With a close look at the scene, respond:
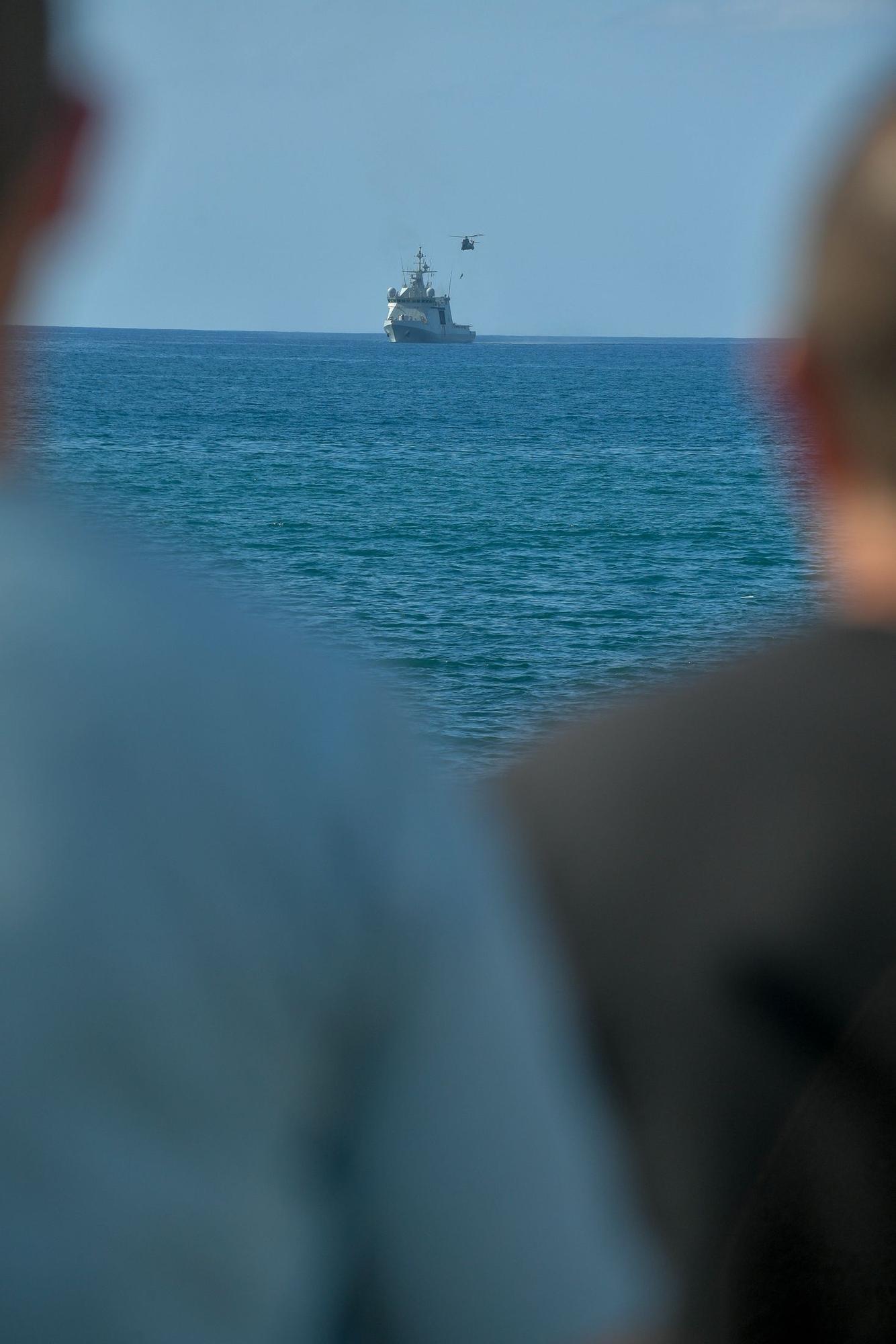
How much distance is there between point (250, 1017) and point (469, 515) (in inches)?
1812

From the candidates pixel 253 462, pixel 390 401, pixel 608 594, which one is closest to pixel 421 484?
pixel 253 462

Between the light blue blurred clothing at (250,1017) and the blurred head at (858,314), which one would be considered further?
the blurred head at (858,314)

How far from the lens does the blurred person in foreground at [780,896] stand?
149 centimetres

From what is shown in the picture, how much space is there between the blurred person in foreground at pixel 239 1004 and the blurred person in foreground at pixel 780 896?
2.35 ft

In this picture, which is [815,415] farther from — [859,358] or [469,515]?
[469,515]

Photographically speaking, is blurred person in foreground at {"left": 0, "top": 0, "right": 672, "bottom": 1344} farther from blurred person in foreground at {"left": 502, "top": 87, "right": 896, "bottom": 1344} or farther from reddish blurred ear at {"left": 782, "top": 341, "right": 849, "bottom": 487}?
reddish blurred ear at {"left": 782, "top": 341, "right": 849, "bottom": 487}

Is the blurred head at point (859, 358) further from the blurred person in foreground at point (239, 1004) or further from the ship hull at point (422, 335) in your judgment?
the ship hull at point (422, 335)

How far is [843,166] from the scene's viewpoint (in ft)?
5.21

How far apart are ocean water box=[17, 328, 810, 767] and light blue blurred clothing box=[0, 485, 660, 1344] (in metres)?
0.12

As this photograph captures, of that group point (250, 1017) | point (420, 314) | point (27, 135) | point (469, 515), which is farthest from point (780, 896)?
point (420, 314)

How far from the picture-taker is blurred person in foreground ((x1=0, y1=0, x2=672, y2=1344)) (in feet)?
2.21

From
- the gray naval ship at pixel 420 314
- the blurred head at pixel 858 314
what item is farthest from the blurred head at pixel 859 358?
the gray naval ship at pixel 420 314

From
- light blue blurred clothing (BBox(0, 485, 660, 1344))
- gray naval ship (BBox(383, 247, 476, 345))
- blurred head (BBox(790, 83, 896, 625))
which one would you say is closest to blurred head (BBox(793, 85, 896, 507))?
blurred head (BBox(790, 83, 896, 625))

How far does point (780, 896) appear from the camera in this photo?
4.89 feet
